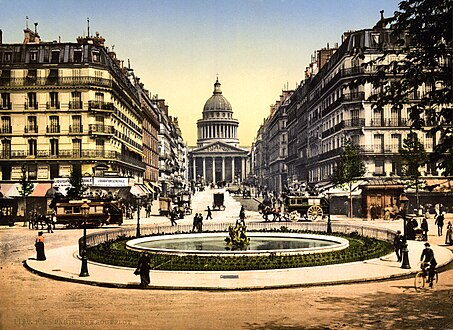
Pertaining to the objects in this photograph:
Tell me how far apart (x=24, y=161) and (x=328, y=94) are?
148 ft

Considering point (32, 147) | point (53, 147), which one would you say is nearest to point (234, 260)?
point (53, 147)

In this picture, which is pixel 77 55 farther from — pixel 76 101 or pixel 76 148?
pixel 76 148

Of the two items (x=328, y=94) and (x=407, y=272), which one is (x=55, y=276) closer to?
(x=407, y=272)

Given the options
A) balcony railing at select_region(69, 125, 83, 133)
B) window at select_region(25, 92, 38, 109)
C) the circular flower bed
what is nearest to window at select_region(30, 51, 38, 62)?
window at select_region(25, 92, 38, 109)

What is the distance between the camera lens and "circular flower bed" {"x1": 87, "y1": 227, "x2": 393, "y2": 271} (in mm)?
22812

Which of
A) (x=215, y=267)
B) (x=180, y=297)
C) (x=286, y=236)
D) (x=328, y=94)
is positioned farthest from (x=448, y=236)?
(x=328, y=94)

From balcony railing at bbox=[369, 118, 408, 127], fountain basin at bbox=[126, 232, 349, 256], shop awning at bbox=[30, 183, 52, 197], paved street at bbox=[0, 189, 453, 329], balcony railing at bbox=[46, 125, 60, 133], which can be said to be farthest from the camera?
balcony railing at bbox=[369, 118, 408, 127]

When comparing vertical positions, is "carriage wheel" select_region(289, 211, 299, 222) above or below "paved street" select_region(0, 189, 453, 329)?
above

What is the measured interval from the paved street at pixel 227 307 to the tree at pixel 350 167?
26038mm

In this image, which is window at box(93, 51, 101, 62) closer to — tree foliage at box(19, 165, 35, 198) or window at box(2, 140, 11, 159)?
tree foliage at box(19, 165, 35, 198)

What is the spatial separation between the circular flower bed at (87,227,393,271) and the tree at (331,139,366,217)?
19.9 metres

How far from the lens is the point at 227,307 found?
54.3 ft

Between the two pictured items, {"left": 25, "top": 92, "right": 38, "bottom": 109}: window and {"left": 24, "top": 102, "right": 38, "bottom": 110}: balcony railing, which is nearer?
{"left": 25, "top": 92, "right": 38, "bottom": 109}: window

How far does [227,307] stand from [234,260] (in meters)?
7.24
